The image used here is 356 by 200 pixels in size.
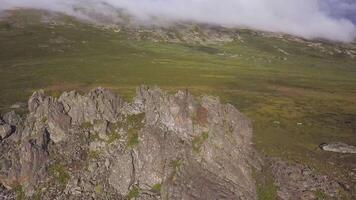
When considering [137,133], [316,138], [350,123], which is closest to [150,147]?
[137,133]

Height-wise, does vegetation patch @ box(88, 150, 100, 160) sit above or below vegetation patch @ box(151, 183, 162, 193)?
above

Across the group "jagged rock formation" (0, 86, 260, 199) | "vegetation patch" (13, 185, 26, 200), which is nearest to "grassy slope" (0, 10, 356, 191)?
"jagged rock formation" (0, 86, 260, 199)

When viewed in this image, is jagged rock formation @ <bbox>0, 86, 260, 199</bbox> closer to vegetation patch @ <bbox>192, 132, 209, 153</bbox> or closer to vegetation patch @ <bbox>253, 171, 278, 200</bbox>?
vegetation patch @ <bbox>192, 132, 209, 153</bbox>

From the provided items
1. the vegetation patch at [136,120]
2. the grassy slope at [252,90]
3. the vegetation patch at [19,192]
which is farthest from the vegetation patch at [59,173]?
the grassy slope at [252,90]

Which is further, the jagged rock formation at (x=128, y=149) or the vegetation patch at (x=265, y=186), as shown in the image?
the vegetation patch at (x=265, y=186)

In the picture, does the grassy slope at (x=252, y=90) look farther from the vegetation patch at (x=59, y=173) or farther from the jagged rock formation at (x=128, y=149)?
the vegetation patch at (x=59, y=173)

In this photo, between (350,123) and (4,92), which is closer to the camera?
(350,123)

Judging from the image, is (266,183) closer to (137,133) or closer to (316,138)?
(137,133)
